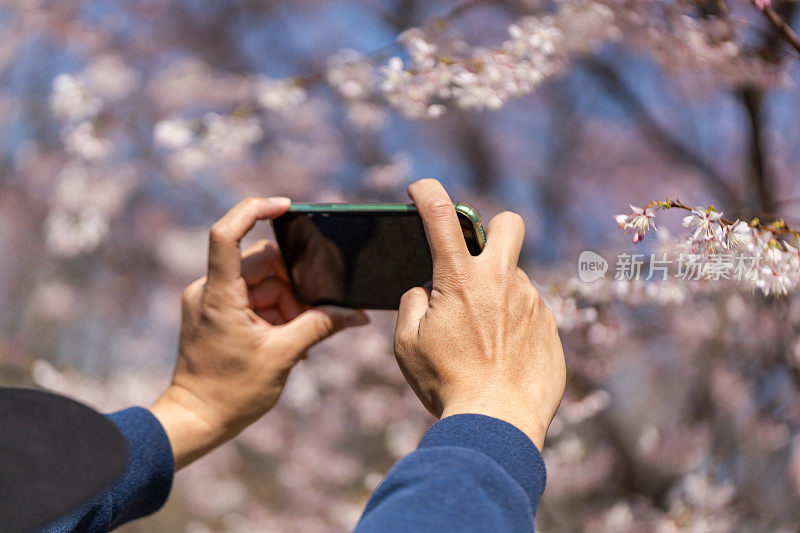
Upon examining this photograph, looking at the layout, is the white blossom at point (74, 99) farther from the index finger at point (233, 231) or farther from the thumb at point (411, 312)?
the thumb at point (411, 312)

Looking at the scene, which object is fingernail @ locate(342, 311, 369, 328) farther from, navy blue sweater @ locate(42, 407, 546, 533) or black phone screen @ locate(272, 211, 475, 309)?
navy blue sweater @ locate(42, 407, 546, 533)

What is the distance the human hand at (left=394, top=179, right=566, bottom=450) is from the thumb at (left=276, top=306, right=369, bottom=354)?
12.2 inches

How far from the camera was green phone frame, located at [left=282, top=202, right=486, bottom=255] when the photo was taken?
0.65m

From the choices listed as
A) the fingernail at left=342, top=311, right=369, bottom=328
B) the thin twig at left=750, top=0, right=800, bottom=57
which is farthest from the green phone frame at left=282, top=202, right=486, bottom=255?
the thin twig at left=750, top=0, right=800, bottom=57

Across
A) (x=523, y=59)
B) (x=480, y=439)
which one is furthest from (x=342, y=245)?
(x=523, y=59)

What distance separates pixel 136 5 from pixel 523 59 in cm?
127

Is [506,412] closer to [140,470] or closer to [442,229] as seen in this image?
[442,229]

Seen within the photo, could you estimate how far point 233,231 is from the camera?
0.82 metres

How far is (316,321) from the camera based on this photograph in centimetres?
92

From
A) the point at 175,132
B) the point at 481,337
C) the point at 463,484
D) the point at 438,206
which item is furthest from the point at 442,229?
the point at 175,132

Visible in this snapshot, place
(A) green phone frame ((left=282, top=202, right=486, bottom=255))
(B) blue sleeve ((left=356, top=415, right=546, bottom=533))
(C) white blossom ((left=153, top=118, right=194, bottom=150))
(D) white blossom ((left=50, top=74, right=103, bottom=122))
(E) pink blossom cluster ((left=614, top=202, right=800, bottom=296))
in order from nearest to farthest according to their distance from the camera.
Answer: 1. (B) blue sleeve ((left=356, top=415, right=546, bottom=533))
2. (A) green phone frame ((left=282, top=202, right=486, bottom=255))
3. (E) pink blossom cluster ((left=614, top=202, right=800, bottom=296))
4. (C) white blossom ((left=153, top=118, right=194, bottom=150))
5. (D) white blossom ((left=50, top=74, right=103, bottom=122))

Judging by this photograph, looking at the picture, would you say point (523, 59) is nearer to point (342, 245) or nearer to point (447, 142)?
point (447, 142)

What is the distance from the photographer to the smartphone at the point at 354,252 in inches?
31.3
